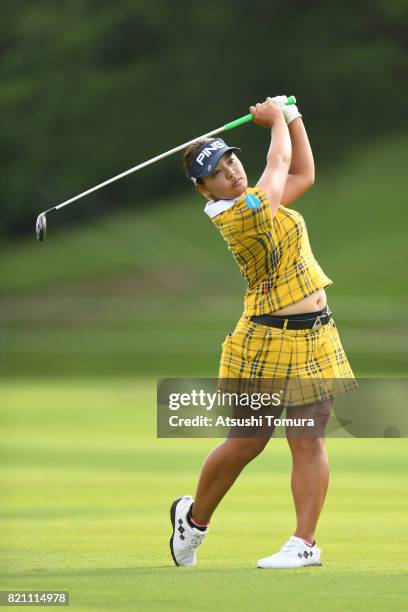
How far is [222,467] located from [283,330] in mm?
506

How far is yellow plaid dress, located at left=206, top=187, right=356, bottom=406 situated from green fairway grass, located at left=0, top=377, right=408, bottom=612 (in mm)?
609

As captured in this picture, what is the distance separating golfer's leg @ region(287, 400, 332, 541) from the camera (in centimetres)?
538

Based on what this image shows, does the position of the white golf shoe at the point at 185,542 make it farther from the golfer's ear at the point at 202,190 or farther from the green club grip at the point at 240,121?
the green club grip at the point at 240,121

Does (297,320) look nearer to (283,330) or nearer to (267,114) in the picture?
(283,330)

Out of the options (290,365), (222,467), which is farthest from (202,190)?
(222,467)

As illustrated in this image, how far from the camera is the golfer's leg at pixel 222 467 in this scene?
17.9ft

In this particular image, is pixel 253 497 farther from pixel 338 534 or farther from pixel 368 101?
pixel 368 101

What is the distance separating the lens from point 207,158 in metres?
5.38

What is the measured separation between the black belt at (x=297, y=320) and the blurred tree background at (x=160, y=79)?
35.0 meters

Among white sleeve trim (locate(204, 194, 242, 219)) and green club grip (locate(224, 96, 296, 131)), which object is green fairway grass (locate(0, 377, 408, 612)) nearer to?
white sleeve trim (locate(204, 194, 242, 219))

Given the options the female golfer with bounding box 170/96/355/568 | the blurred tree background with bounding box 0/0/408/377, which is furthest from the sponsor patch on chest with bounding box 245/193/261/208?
the blurred tree background with bounding box 0/0/408/377

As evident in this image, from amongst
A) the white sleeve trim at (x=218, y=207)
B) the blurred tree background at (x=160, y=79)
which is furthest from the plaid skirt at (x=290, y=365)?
the blurred tree background at (x=160, y=79)

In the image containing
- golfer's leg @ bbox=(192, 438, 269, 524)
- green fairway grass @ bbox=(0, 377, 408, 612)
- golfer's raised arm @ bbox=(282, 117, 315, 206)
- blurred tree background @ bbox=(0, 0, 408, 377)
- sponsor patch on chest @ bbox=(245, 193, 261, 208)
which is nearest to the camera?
green fairway grass @ bbox=(0, 377, 408, 612)

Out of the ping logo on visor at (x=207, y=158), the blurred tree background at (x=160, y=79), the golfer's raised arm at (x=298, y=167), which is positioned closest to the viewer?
the ping logo on visor at (x=207, y=158)
